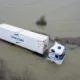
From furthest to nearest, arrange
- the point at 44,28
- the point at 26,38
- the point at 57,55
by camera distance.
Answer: the point at 44,28, the point at 26,38, the point at 57,55

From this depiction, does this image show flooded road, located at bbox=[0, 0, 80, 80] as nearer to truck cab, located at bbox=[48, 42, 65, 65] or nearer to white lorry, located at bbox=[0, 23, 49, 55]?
truck cab, located at bbox=[48, 42, 65, 65]

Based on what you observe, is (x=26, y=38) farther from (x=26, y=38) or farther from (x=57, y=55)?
(x=57, y=55)

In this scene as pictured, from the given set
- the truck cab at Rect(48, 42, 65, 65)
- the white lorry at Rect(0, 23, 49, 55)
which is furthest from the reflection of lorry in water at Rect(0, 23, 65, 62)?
the truck cab at Rect(48, 42, 65, 65)

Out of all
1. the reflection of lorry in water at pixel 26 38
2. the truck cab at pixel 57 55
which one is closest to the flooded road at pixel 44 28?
the truck cab at pixel 57 55

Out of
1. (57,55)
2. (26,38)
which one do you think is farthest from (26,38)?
(57,55)

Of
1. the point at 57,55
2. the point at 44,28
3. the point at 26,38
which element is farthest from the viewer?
the point at 44,28

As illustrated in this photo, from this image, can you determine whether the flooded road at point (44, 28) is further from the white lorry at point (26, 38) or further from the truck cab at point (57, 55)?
the white lorry at point (26, 38)

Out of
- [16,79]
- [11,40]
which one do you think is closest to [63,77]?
[16,79]
